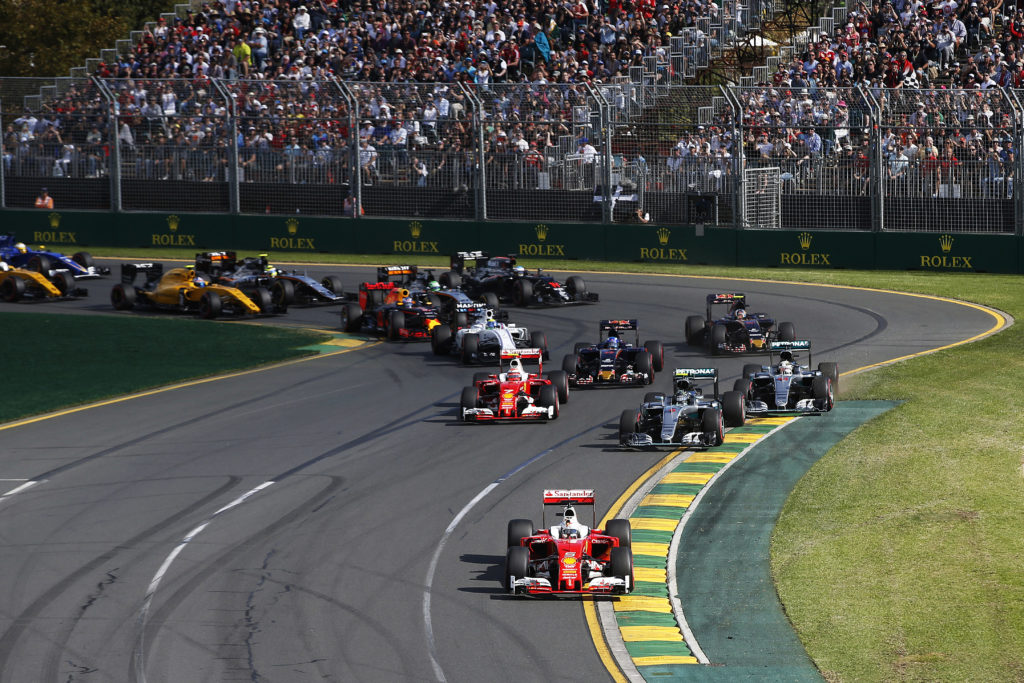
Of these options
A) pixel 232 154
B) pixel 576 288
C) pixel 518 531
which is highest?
pixel 232 154

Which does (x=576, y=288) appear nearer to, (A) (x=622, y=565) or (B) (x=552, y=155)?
(B) (x=552, y=155)

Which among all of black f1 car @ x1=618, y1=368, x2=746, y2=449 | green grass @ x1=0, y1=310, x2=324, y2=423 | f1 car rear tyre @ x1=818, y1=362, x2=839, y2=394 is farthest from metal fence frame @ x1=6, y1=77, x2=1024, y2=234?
black f1 car @ x1=618, y1=368, x2=746, y2=449

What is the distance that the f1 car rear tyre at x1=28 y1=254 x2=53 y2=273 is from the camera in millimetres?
40531

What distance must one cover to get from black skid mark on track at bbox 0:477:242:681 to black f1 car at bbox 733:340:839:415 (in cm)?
927

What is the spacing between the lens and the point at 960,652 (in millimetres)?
13453

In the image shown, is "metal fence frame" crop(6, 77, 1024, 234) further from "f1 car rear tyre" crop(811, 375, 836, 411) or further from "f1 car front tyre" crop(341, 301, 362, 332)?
"f1 car rear tyre" crop(811, 375, 836, 411)

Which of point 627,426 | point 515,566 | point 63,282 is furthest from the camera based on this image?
point 63,282

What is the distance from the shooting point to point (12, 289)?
3875cm

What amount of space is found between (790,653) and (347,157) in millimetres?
36212

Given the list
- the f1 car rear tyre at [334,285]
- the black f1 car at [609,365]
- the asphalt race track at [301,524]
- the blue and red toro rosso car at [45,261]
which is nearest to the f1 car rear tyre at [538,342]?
the asphalt race track at [301,524]

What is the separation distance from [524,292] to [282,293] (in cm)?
609

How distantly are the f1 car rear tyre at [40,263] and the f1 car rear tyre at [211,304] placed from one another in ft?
23.3

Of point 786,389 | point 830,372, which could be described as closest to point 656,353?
point 830,372

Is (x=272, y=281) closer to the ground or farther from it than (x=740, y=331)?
farther from it
